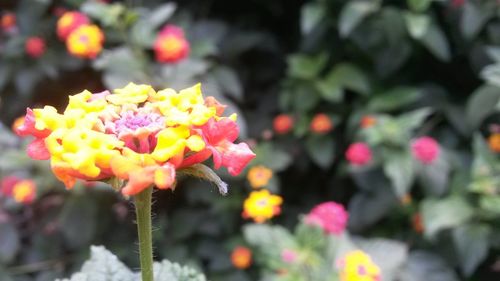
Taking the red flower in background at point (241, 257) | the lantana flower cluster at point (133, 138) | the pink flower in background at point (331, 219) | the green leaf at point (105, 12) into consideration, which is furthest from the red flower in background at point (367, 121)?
the lantana flower cluster at point (133, 138)

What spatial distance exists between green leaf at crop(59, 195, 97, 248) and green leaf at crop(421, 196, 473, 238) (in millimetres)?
839

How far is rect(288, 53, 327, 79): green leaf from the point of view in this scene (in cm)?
181

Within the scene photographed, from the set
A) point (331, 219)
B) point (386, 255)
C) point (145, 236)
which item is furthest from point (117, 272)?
point (386, 255)

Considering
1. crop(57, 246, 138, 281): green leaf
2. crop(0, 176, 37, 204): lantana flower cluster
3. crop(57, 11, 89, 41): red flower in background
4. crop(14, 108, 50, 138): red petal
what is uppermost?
crop(57, 11, 89, 41): red flower in background

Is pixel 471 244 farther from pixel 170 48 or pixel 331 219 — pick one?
pixel 170 48

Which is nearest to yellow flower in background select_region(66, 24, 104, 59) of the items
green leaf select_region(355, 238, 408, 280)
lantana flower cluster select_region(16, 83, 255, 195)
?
green leaf select_region(355, 238, 408, 280)

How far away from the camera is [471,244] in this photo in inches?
58.0

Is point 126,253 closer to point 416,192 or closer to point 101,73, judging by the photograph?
point 101,73

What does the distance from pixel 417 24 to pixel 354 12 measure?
0.16m

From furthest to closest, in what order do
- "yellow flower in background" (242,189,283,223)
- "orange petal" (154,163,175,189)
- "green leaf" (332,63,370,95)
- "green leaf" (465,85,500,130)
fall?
1. "green leaf" (332,63,370,95)
2. "green leaf" (465,85,500,130)
3. "yellow flower in background" (242,189,283,223)
4. "orange petal" (154,163,175,189)

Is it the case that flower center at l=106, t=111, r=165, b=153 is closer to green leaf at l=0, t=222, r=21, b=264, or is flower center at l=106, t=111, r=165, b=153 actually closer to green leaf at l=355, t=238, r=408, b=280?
green leaf at l=355, t=238, r=408, b=280

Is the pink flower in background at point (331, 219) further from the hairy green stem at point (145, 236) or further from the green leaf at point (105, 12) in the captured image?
the hairy green stem at point (145, 236)

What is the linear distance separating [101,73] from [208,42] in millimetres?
382

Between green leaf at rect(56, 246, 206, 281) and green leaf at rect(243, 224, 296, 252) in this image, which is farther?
green leaf at rect(243, 224, 296, 252)
